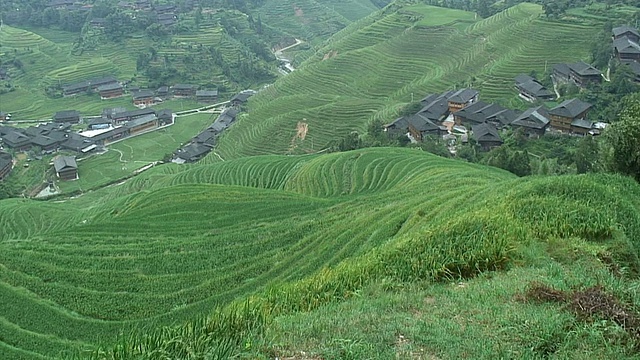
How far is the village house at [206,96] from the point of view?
54531 millimetres

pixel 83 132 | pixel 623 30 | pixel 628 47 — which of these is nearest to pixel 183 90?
pixel 83 132

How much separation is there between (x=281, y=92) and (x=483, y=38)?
1875 centimetres

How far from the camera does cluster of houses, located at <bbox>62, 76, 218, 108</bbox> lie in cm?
5300

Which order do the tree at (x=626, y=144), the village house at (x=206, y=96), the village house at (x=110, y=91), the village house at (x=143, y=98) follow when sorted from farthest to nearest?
the village house at (x=206, y=96), the village house at (x=110, y=91), the village house at (x=143, y=98), the tree at (x=626, y=144)

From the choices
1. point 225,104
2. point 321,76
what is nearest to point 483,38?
point 321,76

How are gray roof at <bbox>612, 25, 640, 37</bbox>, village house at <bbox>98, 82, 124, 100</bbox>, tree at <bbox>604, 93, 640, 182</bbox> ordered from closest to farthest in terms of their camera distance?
1. tree at <bbox>604, 93, 640, 182</bbox>
2. gray roof at <bbox>612, 25, 640, 37</bbox>
3. village house at <bbox>98, 82, 124, 100</bbox>

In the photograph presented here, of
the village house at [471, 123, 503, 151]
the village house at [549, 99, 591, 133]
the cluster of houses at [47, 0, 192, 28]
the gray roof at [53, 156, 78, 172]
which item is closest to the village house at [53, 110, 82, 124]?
the gray roof at [53, 156, 78, 172]

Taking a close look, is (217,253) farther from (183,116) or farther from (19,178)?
(183,116)

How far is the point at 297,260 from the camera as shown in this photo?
41.7 ft

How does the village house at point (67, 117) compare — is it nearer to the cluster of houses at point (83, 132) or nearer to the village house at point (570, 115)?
the cluster of houses at point (83, 132)

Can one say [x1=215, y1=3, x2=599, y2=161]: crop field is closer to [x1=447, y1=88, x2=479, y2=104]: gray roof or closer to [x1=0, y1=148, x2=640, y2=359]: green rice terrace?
[x1=447, y1=88, x2=479, y2=104]: gray roof

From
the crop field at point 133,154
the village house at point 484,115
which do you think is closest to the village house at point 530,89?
the village house at point 484,115

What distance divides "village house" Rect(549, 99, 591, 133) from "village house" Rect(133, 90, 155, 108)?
126ft

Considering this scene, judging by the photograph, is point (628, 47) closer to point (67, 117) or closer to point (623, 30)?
point (623, 30)
